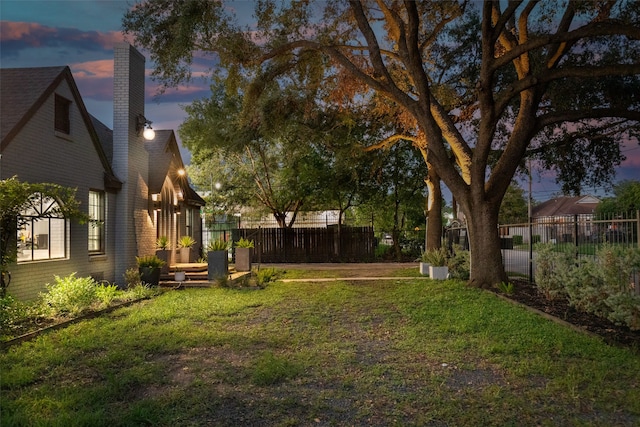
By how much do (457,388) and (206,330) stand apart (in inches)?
171

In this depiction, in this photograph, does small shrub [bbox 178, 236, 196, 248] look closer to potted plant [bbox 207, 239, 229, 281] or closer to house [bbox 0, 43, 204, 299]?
house [bbox 0, 43, 204, 299]

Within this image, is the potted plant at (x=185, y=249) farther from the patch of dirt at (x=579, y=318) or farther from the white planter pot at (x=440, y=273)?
the patch of dirt at (x=579, y=318)

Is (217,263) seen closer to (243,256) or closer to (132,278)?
(132,278)

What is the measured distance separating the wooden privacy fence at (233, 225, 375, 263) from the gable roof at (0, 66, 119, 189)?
13.6m

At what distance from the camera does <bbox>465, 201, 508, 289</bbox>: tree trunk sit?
39.9 ft

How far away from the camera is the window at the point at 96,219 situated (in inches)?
484

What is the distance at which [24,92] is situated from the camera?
996cm

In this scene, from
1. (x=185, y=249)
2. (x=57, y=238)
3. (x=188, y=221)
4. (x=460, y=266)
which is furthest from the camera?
(x=188, y=221)

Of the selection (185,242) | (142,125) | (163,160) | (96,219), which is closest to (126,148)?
(142,125)

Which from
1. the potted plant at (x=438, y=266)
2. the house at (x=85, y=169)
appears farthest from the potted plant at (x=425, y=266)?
the house at (x=85, y=169)

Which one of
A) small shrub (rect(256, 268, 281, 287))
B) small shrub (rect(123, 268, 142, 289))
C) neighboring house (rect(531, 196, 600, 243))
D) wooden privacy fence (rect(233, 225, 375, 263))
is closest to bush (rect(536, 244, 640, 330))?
neighboring house (rect(531, 196, 600, 243))

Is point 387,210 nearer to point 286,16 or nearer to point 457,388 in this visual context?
point 286,16

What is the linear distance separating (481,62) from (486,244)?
549 cm

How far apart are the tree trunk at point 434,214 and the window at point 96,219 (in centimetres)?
1149
